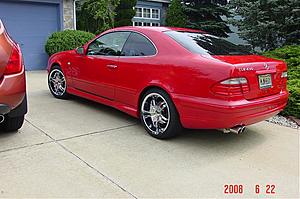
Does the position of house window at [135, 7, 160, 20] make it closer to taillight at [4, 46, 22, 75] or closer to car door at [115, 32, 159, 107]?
car door at [115, 32, 159, 107]

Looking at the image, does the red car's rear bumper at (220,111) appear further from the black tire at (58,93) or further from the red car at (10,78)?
the black tire at (58,93)

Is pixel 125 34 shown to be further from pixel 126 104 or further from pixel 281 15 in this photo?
pixel 281 15

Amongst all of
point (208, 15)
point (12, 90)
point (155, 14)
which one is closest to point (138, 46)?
point (12, 90)

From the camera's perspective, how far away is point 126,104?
4.66 metres

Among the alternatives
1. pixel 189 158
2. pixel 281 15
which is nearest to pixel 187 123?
pixel 189 158

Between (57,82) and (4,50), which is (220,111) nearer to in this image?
(4,50)

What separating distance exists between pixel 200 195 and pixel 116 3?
1082cm

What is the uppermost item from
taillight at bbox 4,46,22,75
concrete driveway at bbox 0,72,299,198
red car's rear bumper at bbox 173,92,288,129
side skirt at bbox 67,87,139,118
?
taillight at bbox 4,46,22,75

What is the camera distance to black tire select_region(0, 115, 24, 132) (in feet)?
13.1

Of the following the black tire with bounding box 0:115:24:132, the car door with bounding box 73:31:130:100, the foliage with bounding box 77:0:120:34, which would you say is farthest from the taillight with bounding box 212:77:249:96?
the foliage with bounding box 77:0:120:34

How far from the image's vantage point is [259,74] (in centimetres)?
368

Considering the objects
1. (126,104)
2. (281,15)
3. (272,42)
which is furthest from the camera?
(272,42)

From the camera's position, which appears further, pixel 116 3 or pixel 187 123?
pixel 116 3

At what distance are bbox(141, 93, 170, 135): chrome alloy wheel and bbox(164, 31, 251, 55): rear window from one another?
0.80 metres
